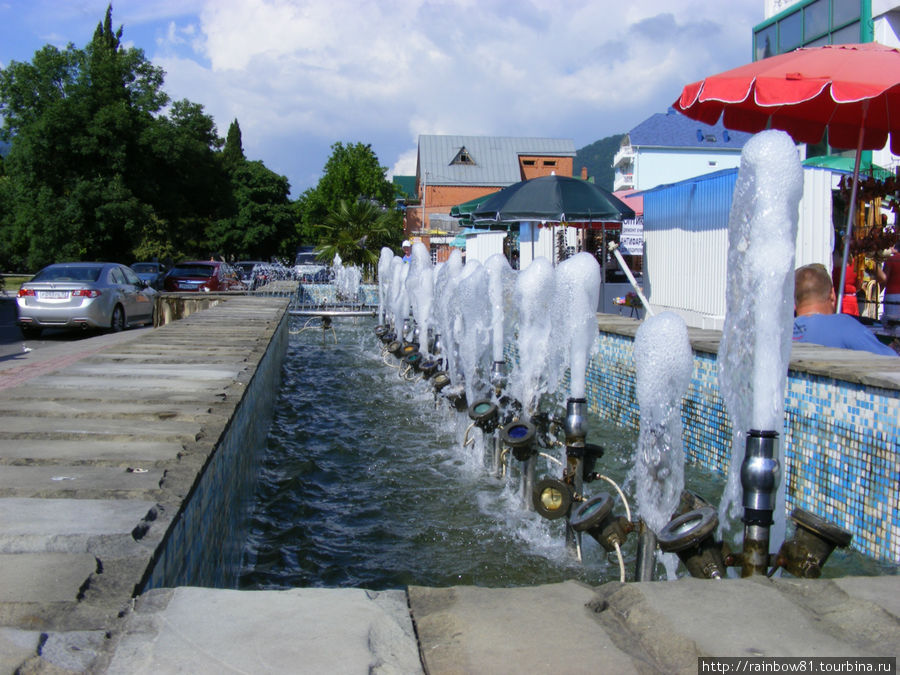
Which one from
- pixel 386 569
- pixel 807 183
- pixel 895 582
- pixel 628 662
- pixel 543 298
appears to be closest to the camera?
pixel 628 662

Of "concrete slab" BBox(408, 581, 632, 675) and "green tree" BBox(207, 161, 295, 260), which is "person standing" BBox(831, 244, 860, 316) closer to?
"concrete slab" BBox(408, 581, 632, 675)

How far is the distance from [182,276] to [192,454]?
65.0 ft

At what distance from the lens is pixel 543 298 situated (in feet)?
18.5

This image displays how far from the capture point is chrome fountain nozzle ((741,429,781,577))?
9.24 ft

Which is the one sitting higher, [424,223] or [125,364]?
[424,223]

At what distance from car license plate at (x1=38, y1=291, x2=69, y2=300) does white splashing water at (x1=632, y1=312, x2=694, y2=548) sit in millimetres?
13263

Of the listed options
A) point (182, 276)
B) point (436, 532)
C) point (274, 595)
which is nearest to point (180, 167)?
point (182, 276)

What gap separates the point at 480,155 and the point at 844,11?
46.6m

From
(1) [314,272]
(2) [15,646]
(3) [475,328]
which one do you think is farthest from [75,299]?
(1) [314,272]

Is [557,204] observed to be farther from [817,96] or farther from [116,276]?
[116,276]

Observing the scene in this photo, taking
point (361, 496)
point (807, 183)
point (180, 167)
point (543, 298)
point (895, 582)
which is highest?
point (180, 167)

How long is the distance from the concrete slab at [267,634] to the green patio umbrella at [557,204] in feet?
35.0

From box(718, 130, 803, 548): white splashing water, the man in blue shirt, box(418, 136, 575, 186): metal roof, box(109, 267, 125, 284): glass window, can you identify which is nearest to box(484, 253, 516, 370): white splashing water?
the man in blue shirt

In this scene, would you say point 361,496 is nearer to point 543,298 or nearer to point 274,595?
point 543,298
